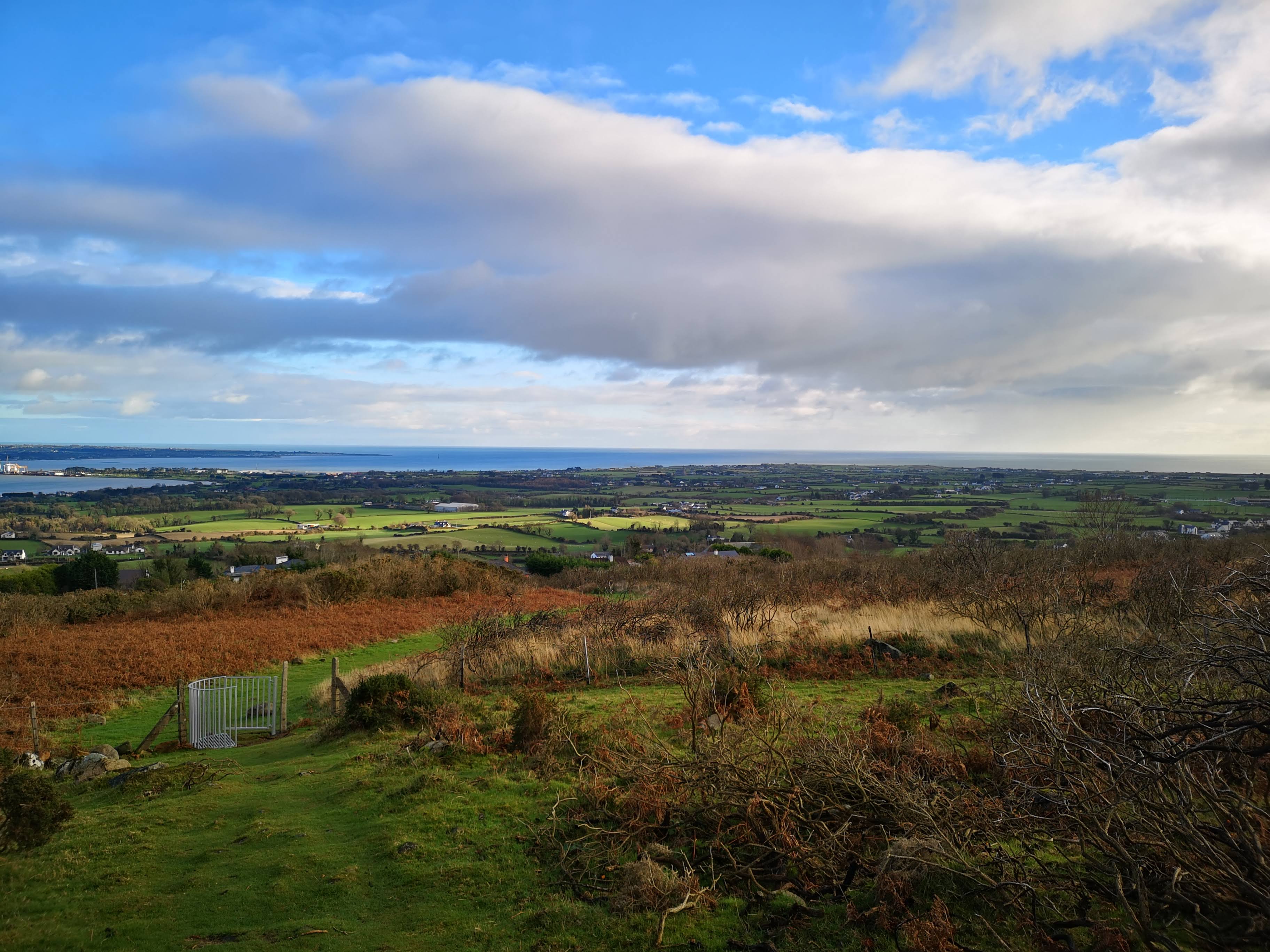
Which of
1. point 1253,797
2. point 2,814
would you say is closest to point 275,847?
point 2,814

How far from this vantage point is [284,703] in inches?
536

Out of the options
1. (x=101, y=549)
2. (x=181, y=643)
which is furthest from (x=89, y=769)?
(x=101, y=549)

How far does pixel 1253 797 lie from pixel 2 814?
1180cm

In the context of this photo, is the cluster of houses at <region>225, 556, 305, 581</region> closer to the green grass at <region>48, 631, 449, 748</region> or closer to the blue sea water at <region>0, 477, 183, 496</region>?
the green grass at <region>48, 631, 449, 748</region>

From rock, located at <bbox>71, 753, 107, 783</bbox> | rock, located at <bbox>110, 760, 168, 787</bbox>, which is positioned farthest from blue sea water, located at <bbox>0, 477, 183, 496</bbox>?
rock, located at <bbox>110, 760, 168, 787</bbox>

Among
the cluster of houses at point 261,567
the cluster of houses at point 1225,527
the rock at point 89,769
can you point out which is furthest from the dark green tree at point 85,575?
the cluster of houses at point 1225,527

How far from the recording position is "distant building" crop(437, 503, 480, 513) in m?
78.1

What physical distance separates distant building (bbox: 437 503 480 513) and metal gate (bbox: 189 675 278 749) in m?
63.1

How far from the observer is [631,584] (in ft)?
109

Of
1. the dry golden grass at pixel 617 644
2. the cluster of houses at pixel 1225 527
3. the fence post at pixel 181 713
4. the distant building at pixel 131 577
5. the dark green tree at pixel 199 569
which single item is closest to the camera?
the fence post at pixel 181 713

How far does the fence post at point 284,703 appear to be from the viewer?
13.3 meters

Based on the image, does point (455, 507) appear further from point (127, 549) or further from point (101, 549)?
point (101, 549)

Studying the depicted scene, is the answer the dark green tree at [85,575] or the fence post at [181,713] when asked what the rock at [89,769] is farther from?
the dark green tree at [85,575]

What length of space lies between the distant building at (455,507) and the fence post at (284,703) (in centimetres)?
6423
